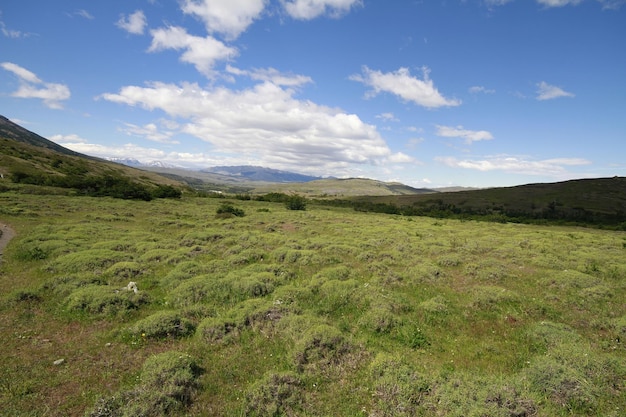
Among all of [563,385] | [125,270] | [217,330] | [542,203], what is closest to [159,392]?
[217,330]

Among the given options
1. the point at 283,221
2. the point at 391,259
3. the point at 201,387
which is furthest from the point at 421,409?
the point at 283,221

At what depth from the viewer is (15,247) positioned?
942 inches

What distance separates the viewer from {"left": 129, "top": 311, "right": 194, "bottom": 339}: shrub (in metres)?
12.3

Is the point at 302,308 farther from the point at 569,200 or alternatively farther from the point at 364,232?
the point at 569,200

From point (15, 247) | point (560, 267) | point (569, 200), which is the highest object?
point (569, 200)

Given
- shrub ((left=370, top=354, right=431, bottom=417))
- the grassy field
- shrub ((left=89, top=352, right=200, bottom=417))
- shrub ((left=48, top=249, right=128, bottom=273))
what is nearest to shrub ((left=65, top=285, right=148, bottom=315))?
the grassy field

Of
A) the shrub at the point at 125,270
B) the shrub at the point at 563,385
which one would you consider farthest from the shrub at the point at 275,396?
the shrub at the point at 125,270

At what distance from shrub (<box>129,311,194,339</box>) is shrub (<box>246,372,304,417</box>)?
16.8 feet

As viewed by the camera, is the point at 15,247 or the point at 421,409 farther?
the point at 15,247

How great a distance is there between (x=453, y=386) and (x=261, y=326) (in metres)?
7.88

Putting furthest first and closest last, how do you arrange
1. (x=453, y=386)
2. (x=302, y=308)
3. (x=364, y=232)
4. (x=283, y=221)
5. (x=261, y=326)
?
(x=283, y=221) < (x=364, y=232) < (x=302, y=308) < (x=261, y=326) < (x=453, y=386)

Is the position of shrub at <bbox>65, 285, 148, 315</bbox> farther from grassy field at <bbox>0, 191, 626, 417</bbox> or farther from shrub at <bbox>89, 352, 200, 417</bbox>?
shrub at <bbox>89, 352, 200, 417</bbox>

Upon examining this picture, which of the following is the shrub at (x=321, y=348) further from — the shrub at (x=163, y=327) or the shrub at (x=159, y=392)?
the shrub at (x=163, y=327)

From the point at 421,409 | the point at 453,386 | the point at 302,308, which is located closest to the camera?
the point at 421,409
